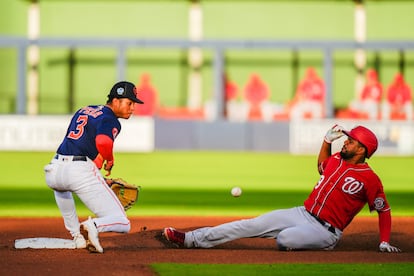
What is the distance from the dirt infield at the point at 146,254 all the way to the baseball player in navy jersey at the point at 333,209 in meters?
0.12

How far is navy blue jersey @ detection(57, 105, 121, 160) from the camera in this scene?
7.05 meters

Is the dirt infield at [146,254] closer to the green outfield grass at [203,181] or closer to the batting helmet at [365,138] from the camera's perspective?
the batting helmet at [365,138]

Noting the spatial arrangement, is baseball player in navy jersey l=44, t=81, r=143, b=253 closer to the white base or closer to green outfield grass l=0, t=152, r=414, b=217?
the white base

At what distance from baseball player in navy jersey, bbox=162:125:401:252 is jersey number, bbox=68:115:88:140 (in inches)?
52.2

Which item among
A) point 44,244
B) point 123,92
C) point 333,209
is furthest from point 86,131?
point 333,209

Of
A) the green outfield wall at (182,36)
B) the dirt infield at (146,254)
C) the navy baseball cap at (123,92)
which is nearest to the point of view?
the dirt infield at (146,254)

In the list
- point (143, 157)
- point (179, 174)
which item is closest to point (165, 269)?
point (179, 174)

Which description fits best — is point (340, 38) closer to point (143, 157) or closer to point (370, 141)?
point (143, 157)

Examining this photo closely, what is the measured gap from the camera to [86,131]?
7.10 m

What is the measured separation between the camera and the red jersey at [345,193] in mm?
7273

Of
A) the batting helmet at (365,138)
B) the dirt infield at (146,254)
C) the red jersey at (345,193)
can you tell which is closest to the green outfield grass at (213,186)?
the dirt infield at (146,254)

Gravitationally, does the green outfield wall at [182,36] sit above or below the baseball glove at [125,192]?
above

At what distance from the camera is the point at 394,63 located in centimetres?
2806

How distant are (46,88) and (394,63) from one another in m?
10.3
